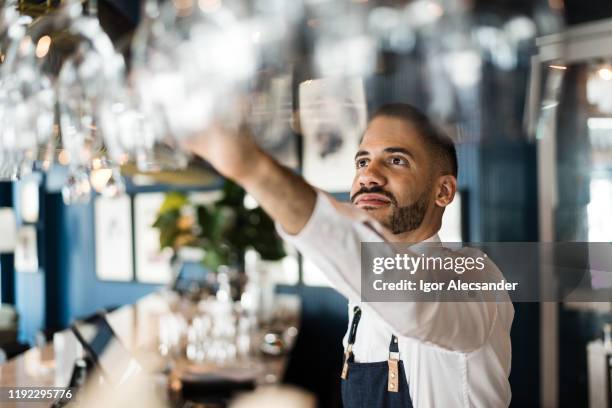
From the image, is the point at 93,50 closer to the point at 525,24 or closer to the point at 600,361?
the point at 525,24

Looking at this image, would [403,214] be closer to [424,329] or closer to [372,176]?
[372,176]

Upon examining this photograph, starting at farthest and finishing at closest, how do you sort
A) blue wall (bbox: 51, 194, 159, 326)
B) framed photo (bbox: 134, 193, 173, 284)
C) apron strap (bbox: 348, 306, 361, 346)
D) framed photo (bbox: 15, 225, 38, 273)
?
blue wall (bbox: 51, 194, 159, 326) < framed photo (bbox: 134, 193, 173, 284) < framed photo (bbox: 15, 225, 38, 273) < apron strap (bbox: 348, 306, 361, 346)

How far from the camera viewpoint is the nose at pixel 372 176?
560 millimetres

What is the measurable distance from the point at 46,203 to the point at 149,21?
356cm

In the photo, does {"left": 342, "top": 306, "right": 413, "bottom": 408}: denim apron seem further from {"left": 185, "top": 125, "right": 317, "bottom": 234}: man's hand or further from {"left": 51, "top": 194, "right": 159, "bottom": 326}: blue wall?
{"left": 51, "top": 194, "right": 159, "bottom": 326}: blue wall

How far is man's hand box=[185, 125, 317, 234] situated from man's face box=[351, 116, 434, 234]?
194mm

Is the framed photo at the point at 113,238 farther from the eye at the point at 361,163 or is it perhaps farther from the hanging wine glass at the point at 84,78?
the eye at the point at 361,163

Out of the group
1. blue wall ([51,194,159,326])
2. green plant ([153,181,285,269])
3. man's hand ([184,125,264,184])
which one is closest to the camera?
man's hand ([184,125,264,184])

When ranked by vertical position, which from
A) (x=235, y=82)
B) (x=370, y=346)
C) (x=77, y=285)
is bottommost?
(x=77, y=285)

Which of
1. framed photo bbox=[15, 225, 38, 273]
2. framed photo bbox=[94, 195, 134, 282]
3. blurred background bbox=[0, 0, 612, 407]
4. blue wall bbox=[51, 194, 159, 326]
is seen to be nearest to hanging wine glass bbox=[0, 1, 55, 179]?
blurred background bbox=[0, 0, 612, 407]

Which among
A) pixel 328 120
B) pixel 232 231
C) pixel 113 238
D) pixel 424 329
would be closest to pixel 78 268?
pixel 113 238

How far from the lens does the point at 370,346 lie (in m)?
0.61

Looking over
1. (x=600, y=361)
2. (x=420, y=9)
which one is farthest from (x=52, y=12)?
(x=600, y=361)

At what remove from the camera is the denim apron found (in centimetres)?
58
